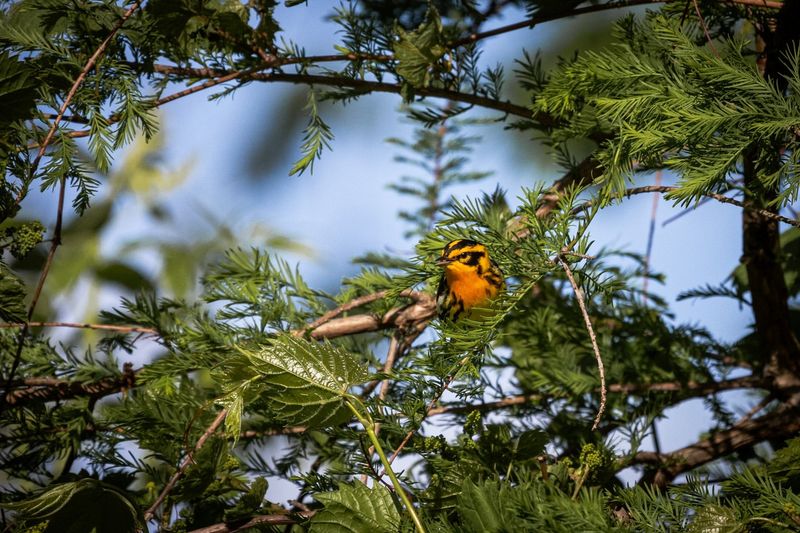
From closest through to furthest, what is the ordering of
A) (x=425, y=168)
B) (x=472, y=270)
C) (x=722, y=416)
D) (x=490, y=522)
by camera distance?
(x=490, y=522)
(x=722, y=416)
(x=472, y=270)
(x=425, y=168)

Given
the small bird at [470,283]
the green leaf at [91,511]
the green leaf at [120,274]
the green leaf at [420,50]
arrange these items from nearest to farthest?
the green leaf at [91,511]
the green leaf at [420,50]
the small bird at [470,283]
the green leaf at [120,274]

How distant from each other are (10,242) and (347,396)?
19.9 inches

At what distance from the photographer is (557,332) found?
4.70 ft

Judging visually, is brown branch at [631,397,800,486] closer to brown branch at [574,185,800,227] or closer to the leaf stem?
brown branch at [574,185,800,227]

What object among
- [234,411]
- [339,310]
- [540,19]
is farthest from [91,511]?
[540,19]

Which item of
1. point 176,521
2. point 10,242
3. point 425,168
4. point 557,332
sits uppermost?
point 425,168

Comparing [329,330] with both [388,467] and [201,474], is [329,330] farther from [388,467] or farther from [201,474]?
[388,467]

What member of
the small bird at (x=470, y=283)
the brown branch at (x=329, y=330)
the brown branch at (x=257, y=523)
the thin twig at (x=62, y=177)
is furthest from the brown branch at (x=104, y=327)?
the small bird at (x=470, y=283)

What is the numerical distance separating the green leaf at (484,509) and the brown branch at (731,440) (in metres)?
0.52

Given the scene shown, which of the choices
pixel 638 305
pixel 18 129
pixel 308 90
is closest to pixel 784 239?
pixel 638 305

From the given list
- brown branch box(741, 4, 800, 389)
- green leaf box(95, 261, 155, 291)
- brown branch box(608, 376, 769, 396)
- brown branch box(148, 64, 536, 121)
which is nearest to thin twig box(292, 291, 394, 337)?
brown branch box(148, 64, 536, 121)

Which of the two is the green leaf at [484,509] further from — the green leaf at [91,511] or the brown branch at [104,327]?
the brown branch at [104,327]

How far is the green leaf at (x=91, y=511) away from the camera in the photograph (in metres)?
0.82

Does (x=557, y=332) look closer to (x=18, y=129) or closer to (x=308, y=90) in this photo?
(x=308, y=90)
